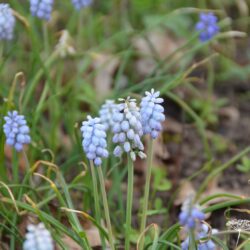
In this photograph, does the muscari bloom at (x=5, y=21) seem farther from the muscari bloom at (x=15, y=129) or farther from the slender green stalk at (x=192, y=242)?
the slender green stalk at (x=192, y=242)

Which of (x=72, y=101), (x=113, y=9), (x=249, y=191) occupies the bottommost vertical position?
(x=249, y=191)

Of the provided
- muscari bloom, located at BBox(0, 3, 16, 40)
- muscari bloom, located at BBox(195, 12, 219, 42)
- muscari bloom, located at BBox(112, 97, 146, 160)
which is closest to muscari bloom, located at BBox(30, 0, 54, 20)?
muscari bloom, located at BBox(0, 3, 16, 40)

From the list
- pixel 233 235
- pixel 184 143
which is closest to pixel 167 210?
pixel 233 235

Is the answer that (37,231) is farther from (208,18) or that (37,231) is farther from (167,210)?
(208,18)

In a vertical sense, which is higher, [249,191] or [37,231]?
[37,231]

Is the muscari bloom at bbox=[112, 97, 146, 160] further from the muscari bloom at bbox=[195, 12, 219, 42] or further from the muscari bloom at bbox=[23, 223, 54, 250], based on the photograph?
the muscari bloom at bbox=[195, 12, 219, 42]

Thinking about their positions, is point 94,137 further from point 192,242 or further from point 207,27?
point 207,27
